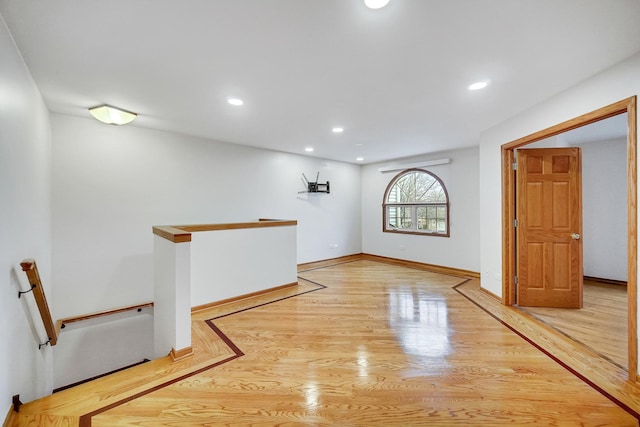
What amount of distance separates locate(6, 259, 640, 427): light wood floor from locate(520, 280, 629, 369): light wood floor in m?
0.20

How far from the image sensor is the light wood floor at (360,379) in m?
1.65

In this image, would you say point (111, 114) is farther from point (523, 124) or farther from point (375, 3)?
point (523, 124)

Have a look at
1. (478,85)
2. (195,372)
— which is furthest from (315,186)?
(195,372)

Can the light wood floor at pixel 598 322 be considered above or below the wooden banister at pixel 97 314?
above

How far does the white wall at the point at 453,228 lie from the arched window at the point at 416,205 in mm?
123

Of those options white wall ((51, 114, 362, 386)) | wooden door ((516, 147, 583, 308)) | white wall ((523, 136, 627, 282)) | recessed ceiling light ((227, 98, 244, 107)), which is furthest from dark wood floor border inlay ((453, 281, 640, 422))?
white wall ((51, 114, 362, 386))

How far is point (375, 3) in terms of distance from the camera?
1.47 m

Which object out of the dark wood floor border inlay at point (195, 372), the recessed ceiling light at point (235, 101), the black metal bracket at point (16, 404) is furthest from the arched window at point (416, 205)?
the black metal bracket at point (16, 404)

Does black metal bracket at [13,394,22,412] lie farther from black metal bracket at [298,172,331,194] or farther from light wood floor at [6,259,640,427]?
Answer: black metal bracket at [298,172,331,194]

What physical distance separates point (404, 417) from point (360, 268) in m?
4.13

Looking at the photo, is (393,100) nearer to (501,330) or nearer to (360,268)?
(501,330)

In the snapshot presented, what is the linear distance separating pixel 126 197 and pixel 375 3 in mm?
3877

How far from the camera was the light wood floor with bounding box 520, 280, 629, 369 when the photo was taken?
2.42 m

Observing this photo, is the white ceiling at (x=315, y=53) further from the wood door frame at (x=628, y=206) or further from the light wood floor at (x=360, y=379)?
the light wood floor at (x=360, y=379)
